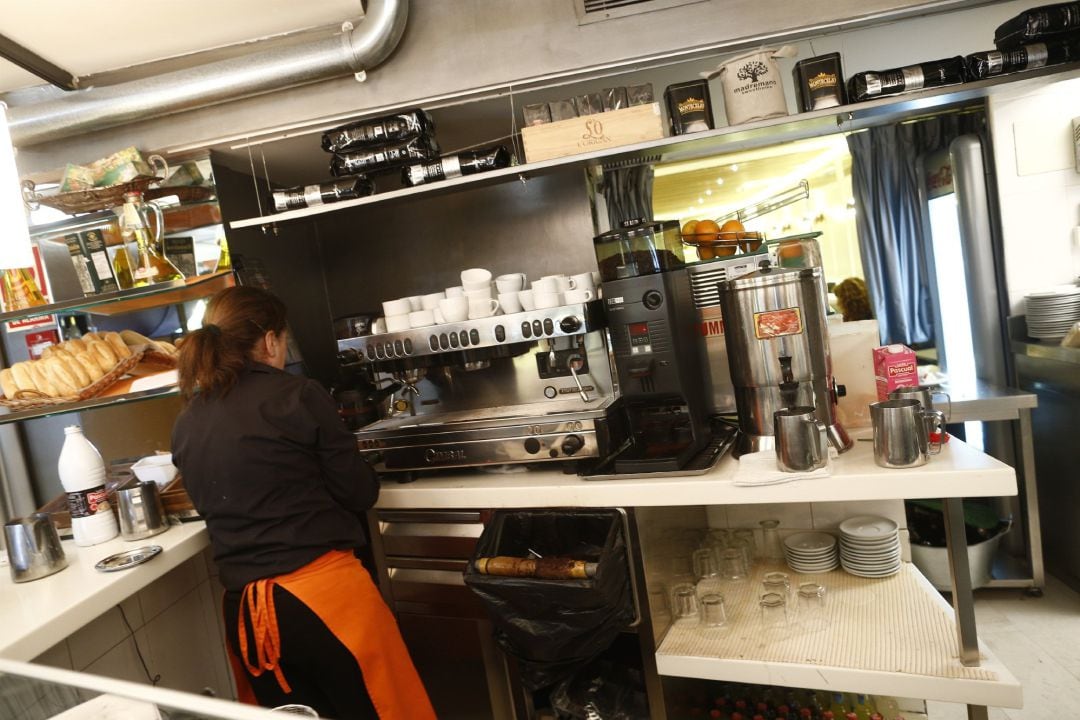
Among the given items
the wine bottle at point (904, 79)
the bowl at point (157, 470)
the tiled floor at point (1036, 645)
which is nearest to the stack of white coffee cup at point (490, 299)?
the bowl at point (157, 470)

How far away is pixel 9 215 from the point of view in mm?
1571

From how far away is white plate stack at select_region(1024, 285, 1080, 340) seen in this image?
280 centimetres

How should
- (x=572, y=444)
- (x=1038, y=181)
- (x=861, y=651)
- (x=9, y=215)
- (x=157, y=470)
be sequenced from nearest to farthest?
(x=9, y=215)
(x=861, y=651)
(x=572, y=444)
(x=157, y=470)
(x=1038, y=181)

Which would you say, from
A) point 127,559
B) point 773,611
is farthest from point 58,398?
point 773,611

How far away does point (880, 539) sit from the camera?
2023 millimetres

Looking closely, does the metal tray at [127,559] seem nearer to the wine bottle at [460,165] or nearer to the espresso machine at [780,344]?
the wine bottle at [460,165]

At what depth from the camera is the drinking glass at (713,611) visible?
6.35ft

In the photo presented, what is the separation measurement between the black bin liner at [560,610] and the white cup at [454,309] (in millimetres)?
738

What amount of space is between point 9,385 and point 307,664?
142 centimetres

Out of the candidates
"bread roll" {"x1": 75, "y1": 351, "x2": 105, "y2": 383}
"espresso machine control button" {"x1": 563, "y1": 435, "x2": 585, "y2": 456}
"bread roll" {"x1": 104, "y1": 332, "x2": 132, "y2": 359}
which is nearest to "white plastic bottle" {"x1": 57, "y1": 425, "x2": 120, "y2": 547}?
"bread roll" {"x1": 75, "y1": 351, "x2": 105, "y2": 383}

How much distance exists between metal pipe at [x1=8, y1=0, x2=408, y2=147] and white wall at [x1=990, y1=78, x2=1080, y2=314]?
104 inches

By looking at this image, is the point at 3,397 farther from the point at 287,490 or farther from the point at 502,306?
the point at 502,306

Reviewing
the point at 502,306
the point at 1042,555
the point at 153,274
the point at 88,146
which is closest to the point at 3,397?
the point at 153,274

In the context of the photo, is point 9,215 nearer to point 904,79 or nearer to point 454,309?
point 454,309
